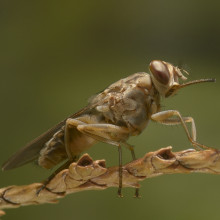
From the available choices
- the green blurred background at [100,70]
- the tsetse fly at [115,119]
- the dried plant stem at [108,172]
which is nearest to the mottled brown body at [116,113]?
the tsetse fly at [115,119]

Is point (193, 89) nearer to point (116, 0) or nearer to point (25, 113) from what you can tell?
point (116, 0)

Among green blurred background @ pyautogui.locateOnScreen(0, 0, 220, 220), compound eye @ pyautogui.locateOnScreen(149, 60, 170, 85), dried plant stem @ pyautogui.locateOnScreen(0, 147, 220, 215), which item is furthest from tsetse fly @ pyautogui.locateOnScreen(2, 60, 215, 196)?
green blurred background @ pyautogui.locateOnScreen(0, 0, 220, 220)

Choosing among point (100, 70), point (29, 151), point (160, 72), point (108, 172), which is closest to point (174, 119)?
point (160, 72)

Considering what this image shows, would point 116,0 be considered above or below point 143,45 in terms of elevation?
above

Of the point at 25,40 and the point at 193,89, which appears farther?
the point at 25,40

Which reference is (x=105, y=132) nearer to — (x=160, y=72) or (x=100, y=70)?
(x=160, y=72)

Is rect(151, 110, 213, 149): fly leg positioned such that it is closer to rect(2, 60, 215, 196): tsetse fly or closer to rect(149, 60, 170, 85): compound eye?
rect(2, 60, 215, 196): tsetse fly

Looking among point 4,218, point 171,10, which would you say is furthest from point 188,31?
point 4,218
